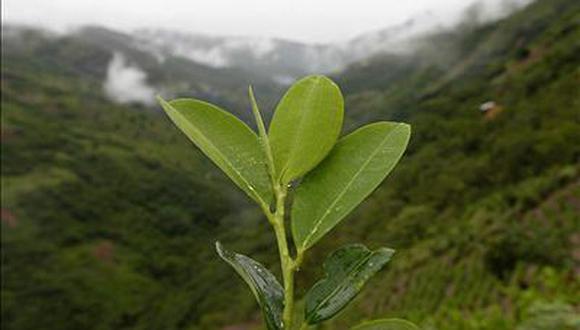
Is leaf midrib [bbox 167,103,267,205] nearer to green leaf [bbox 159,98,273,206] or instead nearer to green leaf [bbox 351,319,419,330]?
green leaf [bbox 159,98,273,206]

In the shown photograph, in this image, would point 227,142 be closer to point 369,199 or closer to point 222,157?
point 222,157

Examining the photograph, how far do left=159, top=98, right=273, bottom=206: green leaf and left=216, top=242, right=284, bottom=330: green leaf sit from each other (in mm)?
49

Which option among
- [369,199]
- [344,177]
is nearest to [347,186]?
[344,177]

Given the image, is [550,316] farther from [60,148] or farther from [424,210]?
[60,148]

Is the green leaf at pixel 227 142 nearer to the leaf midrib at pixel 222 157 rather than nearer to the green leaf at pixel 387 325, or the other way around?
the leaf midrib at pixel 222 157

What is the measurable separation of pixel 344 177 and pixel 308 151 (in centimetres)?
3

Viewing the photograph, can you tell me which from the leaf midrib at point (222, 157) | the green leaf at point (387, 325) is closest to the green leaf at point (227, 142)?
the leaf midrib at point (222, 157)

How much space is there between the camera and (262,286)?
415 millimetres

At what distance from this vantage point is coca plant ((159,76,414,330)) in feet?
1.43

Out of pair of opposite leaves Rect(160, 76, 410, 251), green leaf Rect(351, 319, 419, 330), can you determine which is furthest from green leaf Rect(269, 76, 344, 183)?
green leaf Rect(351, 319, 419, 330)

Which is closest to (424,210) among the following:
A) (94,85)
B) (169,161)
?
(169,161)

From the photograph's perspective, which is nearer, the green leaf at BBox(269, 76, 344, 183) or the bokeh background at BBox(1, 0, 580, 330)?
the green leaf at BBox(269, 76, 344, 183)

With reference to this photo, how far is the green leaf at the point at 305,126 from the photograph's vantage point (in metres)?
0.45

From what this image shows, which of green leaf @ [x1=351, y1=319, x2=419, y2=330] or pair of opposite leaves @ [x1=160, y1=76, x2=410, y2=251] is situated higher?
pair of opposite leaves @ [x1=160, y1=76, x2=410, y2=251]
